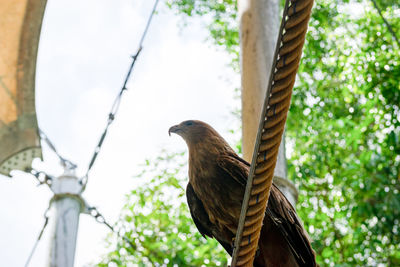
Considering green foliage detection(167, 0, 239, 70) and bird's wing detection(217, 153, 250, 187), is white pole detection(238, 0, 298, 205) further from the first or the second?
green foliage detection(167, 0, 239, 70)

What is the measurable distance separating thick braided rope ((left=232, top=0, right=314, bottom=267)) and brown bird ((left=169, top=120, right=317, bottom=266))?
566mm

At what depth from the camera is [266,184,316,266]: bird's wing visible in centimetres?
208

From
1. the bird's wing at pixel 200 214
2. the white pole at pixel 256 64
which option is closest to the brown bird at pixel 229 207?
the bird's wing at pixel 200 214

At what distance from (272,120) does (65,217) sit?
1855 millimetres

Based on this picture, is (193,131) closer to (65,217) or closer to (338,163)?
(65,217)

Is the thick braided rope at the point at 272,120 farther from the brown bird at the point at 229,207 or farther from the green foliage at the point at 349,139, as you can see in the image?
the green foliage at the point at 349,139

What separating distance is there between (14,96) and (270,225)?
6.37 ft

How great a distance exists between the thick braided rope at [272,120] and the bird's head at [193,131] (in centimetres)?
105

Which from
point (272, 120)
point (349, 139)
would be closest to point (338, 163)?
point (349, 139)

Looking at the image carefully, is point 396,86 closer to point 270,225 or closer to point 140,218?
point 140,218

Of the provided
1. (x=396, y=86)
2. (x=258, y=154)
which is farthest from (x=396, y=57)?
(x=258, y=154)

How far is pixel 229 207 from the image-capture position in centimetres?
225

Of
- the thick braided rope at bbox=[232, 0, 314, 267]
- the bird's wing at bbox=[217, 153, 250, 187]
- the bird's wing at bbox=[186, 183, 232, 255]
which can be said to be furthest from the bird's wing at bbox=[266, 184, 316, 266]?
the thick braided rope at bbox=[232, 0, 314, 267]

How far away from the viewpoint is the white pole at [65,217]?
9.06 feet
